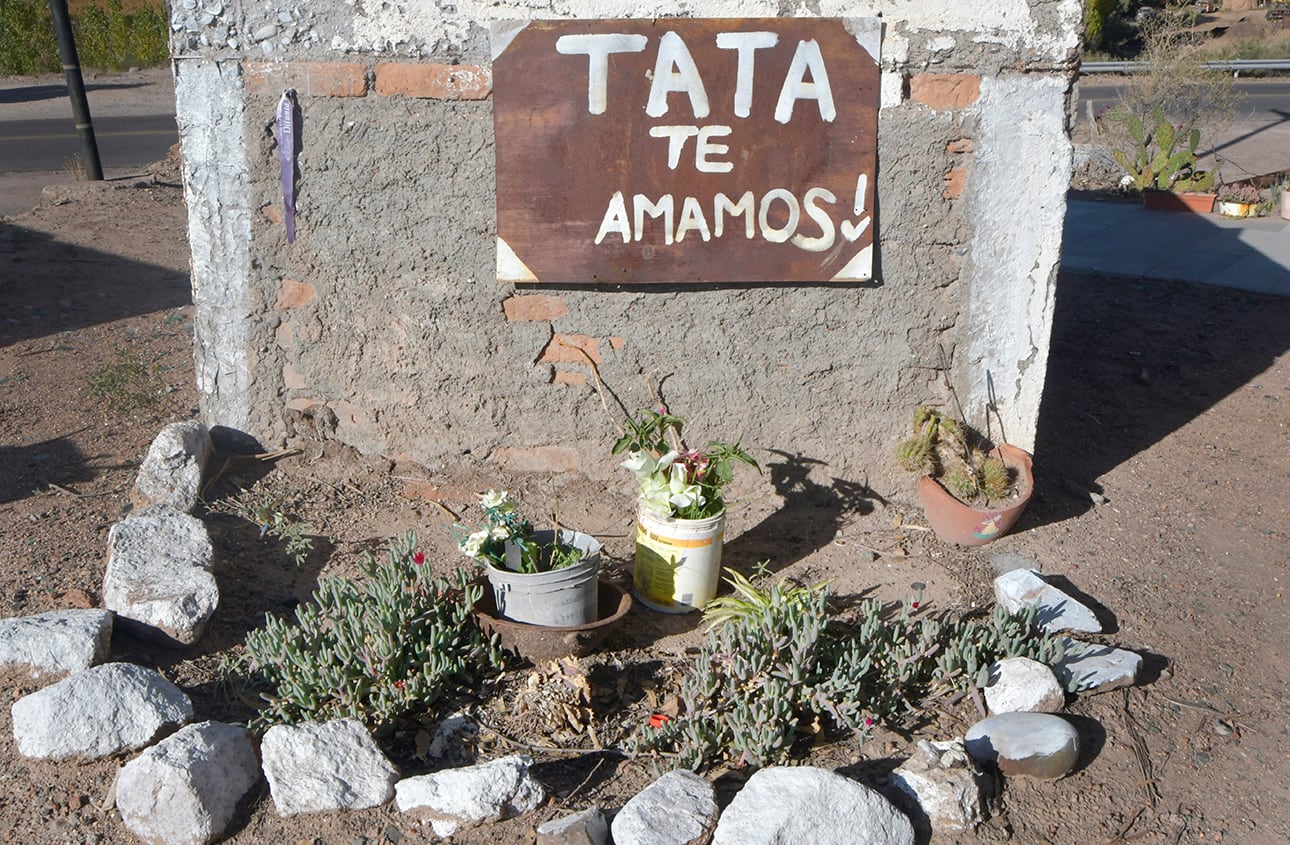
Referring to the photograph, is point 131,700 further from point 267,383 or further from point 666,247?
point 666,247

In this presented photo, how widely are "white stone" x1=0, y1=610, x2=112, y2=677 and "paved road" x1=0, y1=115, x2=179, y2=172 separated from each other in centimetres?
934

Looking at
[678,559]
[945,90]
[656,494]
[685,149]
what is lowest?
[678,559]

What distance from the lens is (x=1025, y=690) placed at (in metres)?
3.19

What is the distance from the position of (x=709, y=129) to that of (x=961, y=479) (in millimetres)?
1669

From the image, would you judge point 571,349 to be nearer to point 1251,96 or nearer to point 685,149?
point 685,149

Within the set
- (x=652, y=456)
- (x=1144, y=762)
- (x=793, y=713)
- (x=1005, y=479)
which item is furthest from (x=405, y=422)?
(x=1144, y=762)

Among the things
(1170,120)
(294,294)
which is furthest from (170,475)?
(1170,120)

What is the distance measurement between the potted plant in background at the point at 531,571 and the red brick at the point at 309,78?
1.72 m

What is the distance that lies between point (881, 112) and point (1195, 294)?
4.44m

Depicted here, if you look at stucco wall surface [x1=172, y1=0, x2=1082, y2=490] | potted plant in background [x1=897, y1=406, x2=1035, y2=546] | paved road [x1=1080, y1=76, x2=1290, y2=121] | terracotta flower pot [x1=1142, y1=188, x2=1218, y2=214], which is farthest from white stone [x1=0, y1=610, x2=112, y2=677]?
paved road [x1=1080, y1=76, x2=1290, y2=121]

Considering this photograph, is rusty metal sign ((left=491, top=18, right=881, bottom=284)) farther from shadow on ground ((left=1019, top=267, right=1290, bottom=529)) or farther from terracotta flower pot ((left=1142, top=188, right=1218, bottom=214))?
terracotta flower pot ((left=1142, top=188, right=1218, bottom=214))

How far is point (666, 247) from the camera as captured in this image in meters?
4.09

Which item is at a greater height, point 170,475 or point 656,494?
point 656,494

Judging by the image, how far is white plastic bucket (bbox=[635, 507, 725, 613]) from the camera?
3.66 metres
